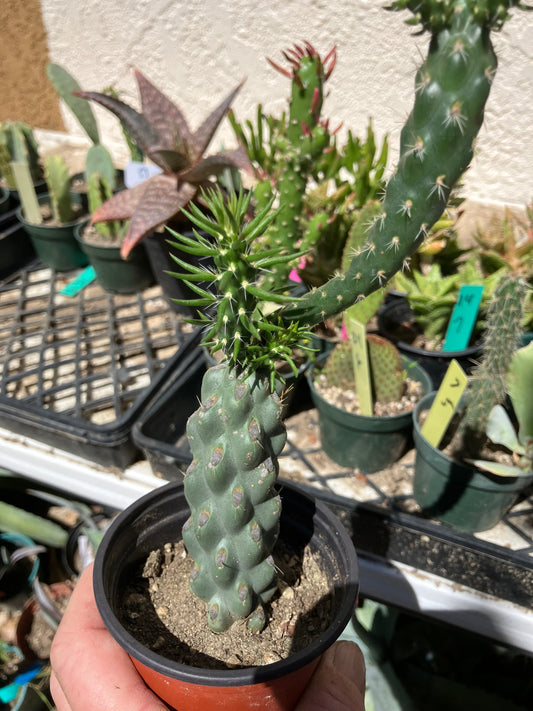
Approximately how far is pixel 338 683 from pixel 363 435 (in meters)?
0.46

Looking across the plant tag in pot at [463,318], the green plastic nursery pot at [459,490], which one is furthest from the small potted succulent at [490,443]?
the plant tag in pot at [463,318]

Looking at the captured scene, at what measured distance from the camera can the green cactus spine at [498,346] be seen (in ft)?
2.67

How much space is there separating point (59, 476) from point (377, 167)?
1.02 meters

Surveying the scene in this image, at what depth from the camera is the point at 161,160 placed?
126cm

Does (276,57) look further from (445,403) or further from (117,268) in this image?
(445,403)

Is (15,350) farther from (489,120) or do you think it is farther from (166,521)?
(489,120)

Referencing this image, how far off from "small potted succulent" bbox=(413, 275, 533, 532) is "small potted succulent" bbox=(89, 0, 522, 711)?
317 millimetres

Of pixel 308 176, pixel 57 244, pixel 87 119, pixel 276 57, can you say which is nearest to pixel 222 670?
pixel 308 176

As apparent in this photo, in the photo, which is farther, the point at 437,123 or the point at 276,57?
the point at 276,57

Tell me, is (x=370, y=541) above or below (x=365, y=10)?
below

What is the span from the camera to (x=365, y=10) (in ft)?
4.95

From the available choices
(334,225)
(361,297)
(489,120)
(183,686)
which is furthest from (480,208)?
(183,686)

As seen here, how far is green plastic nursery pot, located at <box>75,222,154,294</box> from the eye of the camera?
1461mm

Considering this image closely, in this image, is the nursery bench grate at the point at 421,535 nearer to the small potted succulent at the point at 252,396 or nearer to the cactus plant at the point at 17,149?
the small potted succulent at the point at 252,396
